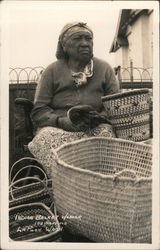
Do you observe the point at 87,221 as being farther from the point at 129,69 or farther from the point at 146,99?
the point at 129,69

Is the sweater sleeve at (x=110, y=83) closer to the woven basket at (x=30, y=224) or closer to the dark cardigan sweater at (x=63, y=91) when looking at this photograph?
the dark cardigan sweater at (x=63, y=91)

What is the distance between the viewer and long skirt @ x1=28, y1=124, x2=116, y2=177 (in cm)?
127

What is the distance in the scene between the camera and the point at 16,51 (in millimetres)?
1236

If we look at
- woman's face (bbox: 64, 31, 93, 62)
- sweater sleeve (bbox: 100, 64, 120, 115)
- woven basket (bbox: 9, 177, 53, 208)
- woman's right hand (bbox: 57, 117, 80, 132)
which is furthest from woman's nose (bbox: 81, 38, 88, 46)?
woven basket (bbox: 9, 177, 53, 208)

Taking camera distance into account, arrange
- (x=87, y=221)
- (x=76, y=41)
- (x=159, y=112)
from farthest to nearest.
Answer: (x=76, y=41) → (x=159, y=112) → (x=87, y=221)

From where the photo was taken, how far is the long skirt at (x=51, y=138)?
1.27 meters

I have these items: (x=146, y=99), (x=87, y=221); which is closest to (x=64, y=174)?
(x=87, y=221)

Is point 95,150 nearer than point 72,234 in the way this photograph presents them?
No

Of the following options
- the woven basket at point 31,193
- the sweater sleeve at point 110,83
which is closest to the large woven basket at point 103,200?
the woven basket at point 31,193

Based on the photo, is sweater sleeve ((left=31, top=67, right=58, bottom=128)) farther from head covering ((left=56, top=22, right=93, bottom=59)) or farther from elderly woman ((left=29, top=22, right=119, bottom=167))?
head covering ((left=56, top=22, right=93, bottom=59))

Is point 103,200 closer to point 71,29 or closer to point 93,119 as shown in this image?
point 93,119

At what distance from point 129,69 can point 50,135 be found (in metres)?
0.42

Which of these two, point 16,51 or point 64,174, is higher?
point 16,51

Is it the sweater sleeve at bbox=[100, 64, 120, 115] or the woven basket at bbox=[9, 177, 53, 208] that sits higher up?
the sweater sleeve at bbox=[100, 64, 120, 115]
